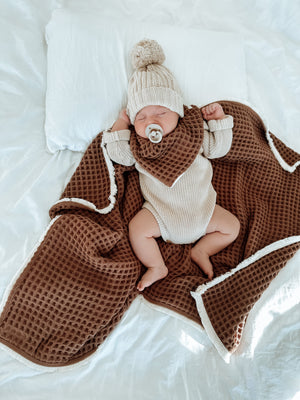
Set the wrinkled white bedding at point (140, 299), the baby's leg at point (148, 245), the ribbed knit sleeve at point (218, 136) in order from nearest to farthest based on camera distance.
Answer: the wrinkled white bedding at point (140, 299)
the baby's leg at point (148, 245)
the ribbed knit sleeve at point (218, 136)

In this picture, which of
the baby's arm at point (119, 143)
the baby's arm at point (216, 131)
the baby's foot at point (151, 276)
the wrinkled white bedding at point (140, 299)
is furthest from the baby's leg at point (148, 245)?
the baby's arm at point (216, 131)

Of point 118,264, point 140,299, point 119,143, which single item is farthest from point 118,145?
point 140,299

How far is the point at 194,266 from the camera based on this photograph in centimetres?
107

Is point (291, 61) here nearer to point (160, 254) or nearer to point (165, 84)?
point (165, 84)

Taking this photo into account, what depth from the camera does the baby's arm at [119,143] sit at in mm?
1076

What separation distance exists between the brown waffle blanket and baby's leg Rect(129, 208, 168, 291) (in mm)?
27

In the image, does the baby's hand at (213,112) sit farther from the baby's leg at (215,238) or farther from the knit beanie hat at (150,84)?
the baby's leg at (215,238)

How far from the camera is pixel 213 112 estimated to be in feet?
3.74

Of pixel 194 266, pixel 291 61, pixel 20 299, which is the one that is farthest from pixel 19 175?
pixel 291 61

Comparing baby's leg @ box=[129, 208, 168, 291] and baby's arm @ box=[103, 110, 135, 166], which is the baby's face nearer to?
baby's arm @ box=[103, 110, 135, 166]

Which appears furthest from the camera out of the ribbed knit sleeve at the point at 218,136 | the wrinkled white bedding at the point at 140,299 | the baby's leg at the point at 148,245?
the ribbed knit sleeve at the point at 218,136

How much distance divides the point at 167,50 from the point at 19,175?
0.72 m

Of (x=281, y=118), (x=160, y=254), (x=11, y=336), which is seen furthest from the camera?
(x=281, y=118)

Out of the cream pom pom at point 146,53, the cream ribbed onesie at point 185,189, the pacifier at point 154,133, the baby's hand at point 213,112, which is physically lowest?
the cream ribbed onesie at point 185,189
